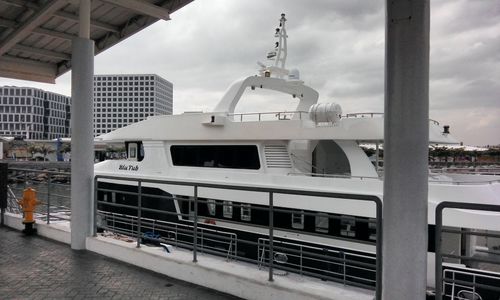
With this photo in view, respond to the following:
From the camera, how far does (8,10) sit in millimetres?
7016

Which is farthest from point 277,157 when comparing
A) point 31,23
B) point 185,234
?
point 31,23

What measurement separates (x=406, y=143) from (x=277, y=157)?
748 cm

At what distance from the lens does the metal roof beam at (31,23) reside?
6.34 meters

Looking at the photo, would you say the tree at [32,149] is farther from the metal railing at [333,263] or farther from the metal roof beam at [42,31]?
the metal railing at [333,263]

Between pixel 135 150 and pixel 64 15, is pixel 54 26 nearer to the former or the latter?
pixel 64 15

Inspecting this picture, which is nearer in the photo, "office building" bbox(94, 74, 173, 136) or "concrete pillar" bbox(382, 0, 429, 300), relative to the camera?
"concrete pillar" bbox(382, 0, 429, 300)

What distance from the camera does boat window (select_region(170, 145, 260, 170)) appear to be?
10500 mm

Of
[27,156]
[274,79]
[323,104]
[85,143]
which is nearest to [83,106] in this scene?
[85,143]

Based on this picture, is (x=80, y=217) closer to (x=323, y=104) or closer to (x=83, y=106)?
(x=83, y=106)

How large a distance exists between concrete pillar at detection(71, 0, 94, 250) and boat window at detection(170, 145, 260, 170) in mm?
5167

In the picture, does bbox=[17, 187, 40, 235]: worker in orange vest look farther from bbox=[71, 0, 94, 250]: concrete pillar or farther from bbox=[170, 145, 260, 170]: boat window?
bbox=[170, 145, 260, 170]: boat window

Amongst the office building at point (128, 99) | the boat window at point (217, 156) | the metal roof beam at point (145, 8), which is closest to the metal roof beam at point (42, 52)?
the metal roof beam at point (145, 8)

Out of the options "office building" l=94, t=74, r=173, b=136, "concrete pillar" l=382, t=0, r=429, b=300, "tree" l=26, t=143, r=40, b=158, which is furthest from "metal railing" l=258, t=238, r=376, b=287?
"tree" l=26, t=143, r=40, b=158

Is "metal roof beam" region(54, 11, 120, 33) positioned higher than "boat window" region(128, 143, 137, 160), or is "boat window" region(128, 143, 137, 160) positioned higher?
"metal roof beam" region(54, 11, 120, 33)
